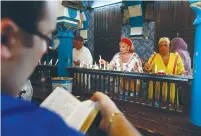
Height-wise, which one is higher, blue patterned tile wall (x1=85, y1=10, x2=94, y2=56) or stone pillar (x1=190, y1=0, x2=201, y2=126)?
blue patterned tile wall (x1=85, y1=10, x2=94, y2=56)

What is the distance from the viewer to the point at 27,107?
40 cm

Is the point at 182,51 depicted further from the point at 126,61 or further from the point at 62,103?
the point at 62,103

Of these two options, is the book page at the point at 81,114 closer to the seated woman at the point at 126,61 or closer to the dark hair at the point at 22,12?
the dark hair at the point at 22,12

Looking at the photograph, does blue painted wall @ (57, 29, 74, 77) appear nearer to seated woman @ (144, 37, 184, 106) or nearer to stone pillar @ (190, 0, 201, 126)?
seated woman @ (144, 37, 184, 106)

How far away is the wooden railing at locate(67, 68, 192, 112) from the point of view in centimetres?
210

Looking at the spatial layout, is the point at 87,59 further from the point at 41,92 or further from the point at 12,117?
the point at 12,117

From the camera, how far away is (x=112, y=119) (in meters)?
0.73

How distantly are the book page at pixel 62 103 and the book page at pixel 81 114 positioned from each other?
0.03m

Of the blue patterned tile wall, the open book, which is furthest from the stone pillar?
the blue patterned tile wall

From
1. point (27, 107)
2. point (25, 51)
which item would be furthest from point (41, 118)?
point (25, 51)

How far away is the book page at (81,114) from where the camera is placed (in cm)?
59

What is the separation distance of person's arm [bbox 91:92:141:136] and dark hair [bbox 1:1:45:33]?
408mm

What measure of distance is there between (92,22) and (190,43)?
328 cm

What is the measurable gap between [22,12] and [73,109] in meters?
0.36
